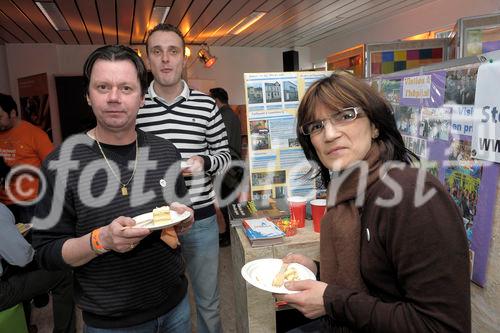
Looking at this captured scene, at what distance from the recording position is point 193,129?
6.57ft

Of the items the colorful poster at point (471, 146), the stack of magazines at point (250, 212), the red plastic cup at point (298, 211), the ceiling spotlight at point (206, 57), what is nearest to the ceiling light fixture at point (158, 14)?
the ceiling spotlight at point (206, 57)

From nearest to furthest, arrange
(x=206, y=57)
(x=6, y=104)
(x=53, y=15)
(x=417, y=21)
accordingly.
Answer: (x=6, y=104), (x=53, y=15), (x=417, y=21), (x=206, y=57)

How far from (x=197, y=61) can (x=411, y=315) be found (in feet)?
26.9

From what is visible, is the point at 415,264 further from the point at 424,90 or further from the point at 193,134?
the point at 193,134

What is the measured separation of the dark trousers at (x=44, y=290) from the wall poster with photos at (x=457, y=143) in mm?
2321

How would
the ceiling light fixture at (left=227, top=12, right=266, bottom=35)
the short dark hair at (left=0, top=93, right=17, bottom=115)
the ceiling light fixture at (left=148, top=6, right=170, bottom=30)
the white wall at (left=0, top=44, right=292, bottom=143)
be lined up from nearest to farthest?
the short dark hair at (left=0, top=93, right=17, bottom=115), the ceiling light fixture at (left=148, top=6, right=170, bottom=30), the ceiling light fixture at (left=227, top=12, right=266, bottom=35), the white wall at (left=0, top=44, right=292, bottom=143)

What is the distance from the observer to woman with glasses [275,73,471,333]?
832 millimetres

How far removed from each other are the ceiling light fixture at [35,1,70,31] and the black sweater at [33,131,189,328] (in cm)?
447

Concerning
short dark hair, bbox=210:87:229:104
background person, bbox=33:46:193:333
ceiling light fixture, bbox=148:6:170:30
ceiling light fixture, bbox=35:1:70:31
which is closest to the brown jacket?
background person, bbox=33:46:193:333

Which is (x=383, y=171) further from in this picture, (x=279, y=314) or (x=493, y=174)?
(x=279, y=314)

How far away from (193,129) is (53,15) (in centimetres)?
468

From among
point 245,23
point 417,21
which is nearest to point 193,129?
point 245,23

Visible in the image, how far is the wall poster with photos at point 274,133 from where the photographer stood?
7.41 ft

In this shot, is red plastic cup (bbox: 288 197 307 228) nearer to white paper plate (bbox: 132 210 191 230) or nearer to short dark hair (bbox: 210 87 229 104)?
white paper plate (bbox: 132 210 191 230)
